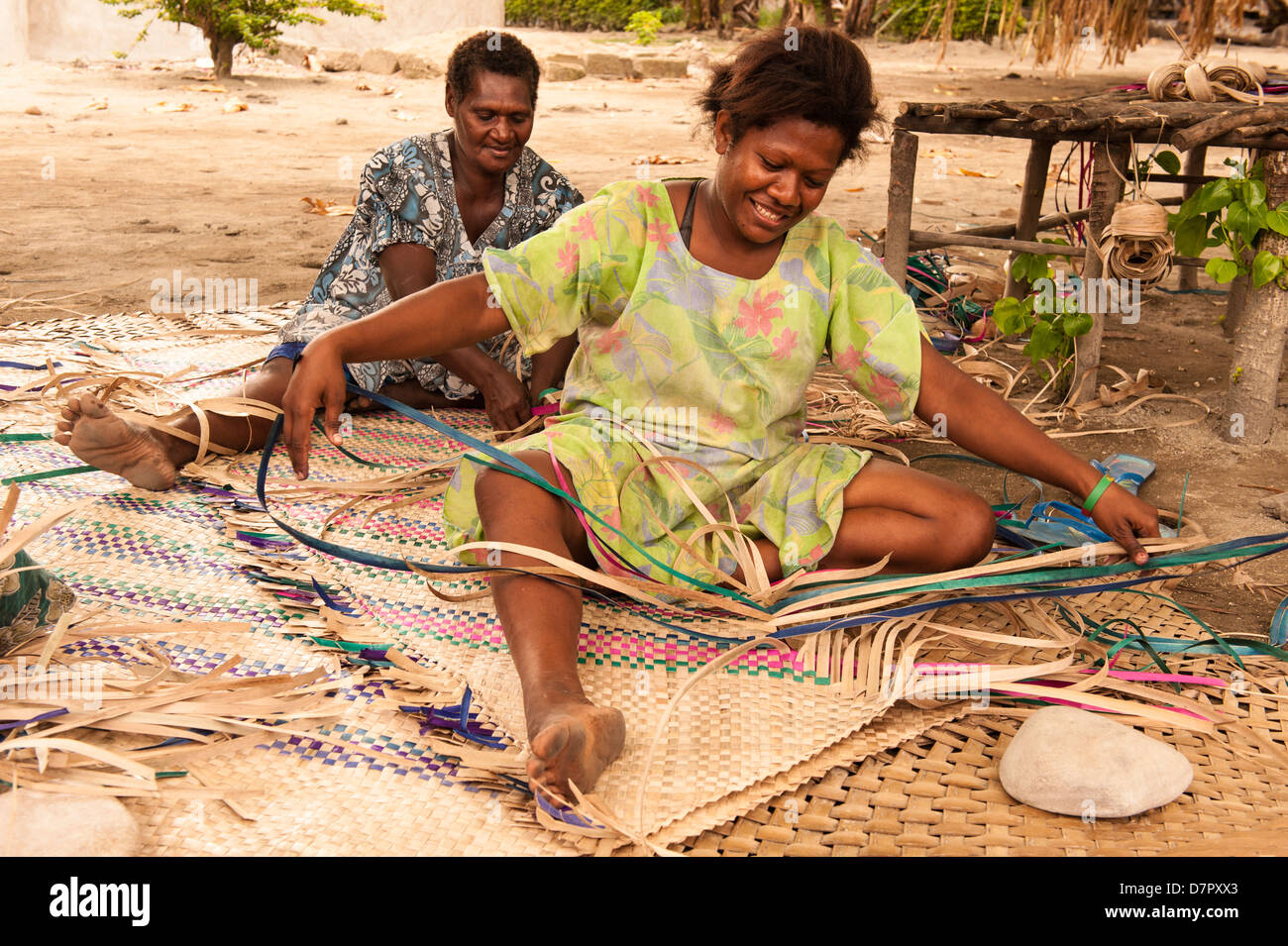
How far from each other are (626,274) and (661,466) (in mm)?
347

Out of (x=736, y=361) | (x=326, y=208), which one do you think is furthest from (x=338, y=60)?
(x=736, y=361)

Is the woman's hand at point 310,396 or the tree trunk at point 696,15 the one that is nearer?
the woman's hand at point 310,396

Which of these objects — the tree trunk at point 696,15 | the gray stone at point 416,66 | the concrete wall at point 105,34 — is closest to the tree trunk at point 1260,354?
the gray stone at point 416,66

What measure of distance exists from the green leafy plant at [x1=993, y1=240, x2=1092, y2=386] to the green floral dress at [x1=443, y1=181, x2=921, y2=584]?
134cm

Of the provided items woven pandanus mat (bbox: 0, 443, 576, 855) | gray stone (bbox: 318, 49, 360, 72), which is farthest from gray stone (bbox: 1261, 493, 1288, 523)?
gray stone (bbox: 318, 49, 360, 72)

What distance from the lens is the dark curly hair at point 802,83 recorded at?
1727mm

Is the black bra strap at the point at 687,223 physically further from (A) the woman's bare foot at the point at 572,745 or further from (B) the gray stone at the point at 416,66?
(B) the gray stone at the point at 416,66

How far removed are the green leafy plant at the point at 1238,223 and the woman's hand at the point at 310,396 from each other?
2.19 meters

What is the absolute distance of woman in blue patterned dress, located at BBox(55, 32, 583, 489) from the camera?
256 centimetres

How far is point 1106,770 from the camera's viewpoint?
4.83 feet

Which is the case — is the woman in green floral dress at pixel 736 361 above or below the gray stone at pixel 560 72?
below

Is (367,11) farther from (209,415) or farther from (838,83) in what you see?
(838,83)

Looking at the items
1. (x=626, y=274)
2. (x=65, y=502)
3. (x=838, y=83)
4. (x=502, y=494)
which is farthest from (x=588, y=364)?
(x=65, y=502)

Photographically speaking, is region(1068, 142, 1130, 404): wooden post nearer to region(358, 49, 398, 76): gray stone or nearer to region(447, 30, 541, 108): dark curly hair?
region(447, 30, 541, 108): dark curly hair
